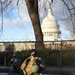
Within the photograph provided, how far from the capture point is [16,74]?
74.0ft

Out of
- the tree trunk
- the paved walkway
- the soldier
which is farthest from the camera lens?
the tree trunk

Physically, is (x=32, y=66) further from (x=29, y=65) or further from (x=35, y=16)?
(x=35, y=16)

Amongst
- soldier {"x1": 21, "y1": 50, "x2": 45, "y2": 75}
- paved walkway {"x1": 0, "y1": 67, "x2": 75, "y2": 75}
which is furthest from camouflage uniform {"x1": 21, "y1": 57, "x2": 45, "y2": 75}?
paved walkway {"x1": 0, "y1": 67, "x2": 75, "y2": 75}

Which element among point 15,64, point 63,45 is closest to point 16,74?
point 15,64

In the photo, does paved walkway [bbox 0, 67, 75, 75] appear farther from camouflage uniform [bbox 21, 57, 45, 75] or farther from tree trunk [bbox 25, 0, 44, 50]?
camouflage uniform [bbox 21, 57, 45, 75]

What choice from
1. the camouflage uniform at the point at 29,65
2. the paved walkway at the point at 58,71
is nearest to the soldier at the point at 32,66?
the camouflage uniform at the point at 29,65

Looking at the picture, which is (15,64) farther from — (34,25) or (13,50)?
(34,25)

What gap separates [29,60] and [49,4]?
16.7 meters

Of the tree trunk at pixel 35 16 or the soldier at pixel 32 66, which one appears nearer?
the soldier at pixel 32 66

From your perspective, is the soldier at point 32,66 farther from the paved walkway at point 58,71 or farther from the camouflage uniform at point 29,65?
the paved walkway at point 58,71

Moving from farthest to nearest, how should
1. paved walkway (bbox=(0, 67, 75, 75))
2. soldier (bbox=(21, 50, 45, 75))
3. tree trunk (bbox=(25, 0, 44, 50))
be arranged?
tree trunk (bbox=(25, 0, 44, 50)) < paved walkway (bbox=(0, 67, 75, 75)) < soldier (bbox=(21, 50, 45, 75))

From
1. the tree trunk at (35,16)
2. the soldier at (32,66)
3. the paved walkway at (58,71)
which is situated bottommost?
the paved walkway at (58,71)

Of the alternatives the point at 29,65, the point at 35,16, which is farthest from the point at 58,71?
the point at 29,65

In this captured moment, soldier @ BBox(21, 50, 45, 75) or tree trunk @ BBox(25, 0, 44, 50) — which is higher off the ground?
tree trunk @ BBox(25, 0, 44, 50)
